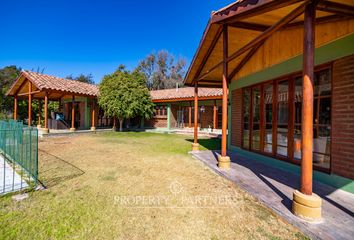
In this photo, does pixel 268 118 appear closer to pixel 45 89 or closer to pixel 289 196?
pixel 289 196

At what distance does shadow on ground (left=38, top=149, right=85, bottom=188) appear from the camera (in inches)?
168

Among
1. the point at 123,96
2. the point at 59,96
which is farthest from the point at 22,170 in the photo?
the point at 59,96

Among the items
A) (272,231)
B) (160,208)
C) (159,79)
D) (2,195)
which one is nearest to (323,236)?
(272,231)

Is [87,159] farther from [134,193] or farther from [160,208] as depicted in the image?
[160,208]

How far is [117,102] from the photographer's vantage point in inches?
579

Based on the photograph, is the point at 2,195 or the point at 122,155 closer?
the point at 2,195

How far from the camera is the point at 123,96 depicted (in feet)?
49.3

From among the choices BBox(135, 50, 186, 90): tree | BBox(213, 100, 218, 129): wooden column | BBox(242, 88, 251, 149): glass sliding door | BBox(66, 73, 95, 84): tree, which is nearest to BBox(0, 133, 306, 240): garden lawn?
BBox(242, 88, 251, 149): glass sliding door

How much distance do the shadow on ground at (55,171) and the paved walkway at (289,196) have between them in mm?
3652

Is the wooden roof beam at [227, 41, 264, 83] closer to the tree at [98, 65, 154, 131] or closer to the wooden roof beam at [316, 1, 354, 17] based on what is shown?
the wooden roof beam at [316, 1, 354, 17]

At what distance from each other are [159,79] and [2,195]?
1474 inches

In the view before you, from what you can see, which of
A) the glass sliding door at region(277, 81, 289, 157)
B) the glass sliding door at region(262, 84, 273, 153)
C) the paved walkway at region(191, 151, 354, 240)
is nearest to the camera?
the paved walkway at region(191, 151, 354, 240)

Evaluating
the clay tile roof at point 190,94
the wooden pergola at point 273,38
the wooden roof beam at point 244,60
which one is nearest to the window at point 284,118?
the wooden pergola at point 273,38

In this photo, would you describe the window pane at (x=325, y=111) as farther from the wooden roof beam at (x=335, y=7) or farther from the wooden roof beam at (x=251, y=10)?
the wooden roof beam at (x=251, y=10)
